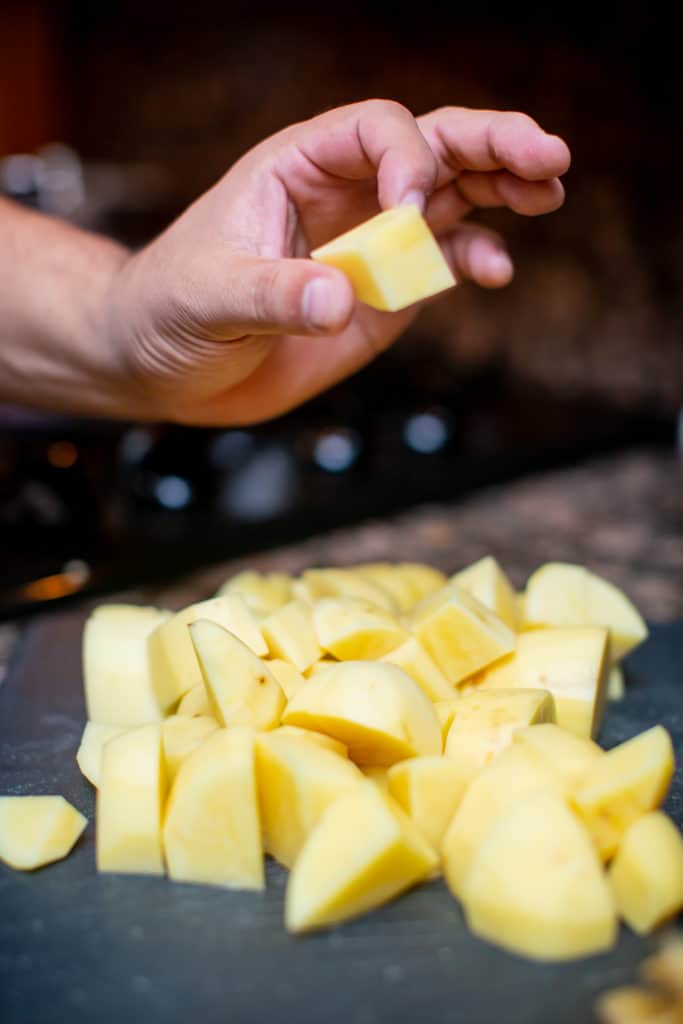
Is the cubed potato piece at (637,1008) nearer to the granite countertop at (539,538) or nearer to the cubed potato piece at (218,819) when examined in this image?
the cubed potato piece at (218,819)

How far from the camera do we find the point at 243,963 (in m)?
0.76

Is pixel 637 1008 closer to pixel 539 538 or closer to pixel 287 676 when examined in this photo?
pixel 287 676

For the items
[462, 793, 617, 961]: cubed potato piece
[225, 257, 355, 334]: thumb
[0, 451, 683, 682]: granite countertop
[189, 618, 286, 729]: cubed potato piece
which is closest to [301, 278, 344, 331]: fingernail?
[225, 257, 355, 334]: thumb

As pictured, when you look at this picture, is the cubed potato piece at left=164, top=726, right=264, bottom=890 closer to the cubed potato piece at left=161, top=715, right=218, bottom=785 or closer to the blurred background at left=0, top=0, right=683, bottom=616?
the cubed potato piece at left=161, top=715, right=218, bottom=785

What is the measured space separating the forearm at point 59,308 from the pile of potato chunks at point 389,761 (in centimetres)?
38

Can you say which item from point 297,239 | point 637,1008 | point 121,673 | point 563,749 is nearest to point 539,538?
point 297,239

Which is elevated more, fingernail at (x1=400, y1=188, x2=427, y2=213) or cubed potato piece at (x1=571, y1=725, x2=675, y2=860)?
fingernail at (x1=400, y1=188, x2=427, y2=213)

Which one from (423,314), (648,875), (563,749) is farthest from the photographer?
(423,314)

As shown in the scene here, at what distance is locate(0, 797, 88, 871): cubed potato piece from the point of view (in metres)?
0.89

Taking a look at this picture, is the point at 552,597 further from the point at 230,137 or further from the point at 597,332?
the point at 230,137

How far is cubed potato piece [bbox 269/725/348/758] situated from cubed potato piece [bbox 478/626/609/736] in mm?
198

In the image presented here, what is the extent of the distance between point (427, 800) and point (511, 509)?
4.67 feet

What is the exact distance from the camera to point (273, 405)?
145 cm

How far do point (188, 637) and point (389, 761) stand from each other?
23 cm
